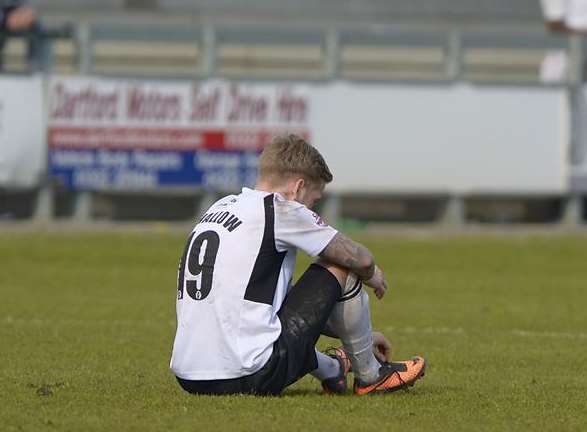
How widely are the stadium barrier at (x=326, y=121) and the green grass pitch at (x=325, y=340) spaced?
114 cm

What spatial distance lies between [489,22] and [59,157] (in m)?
13.7

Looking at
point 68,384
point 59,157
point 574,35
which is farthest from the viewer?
point 574,35

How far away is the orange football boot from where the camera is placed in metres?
8.25

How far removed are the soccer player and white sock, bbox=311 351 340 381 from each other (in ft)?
0.76

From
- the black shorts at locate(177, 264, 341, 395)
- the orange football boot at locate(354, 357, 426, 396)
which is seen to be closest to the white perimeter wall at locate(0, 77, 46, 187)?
the orange football boot at locate(354, 357, 426, 396)

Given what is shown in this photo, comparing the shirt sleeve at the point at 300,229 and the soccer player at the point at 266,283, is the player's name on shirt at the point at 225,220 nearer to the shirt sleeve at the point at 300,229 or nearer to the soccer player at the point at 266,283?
the soccer player at the point at 266,283

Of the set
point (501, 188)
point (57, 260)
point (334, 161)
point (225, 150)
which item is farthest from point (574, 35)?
point (57, 260)

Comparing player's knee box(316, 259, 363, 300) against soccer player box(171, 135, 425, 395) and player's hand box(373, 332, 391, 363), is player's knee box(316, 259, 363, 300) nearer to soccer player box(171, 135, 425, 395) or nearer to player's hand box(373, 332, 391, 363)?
soccer player box(171, 135, 425, 395)

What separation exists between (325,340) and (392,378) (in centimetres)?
340

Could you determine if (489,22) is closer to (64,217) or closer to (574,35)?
(574,35)

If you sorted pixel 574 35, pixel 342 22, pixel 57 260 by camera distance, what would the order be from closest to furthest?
pixel 57 260 → pixel 574 35 → pixel 342 22

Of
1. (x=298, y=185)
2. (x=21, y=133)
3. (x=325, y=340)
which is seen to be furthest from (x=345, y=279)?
(x=21, y=133)

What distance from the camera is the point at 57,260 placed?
1823cm

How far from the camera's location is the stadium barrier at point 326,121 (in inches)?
840
